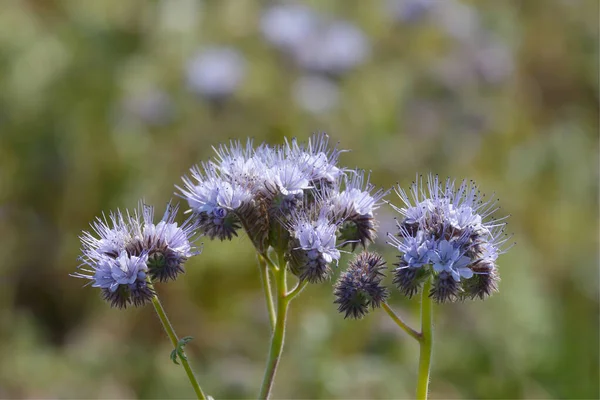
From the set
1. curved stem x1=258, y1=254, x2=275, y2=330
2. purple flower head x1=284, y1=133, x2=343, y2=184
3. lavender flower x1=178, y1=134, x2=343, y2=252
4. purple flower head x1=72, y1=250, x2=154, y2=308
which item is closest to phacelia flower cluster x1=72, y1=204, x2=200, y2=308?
purple flower head x1=72, y1=250, x2=154, y2=308

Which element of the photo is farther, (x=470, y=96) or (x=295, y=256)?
(x=470, y=96)

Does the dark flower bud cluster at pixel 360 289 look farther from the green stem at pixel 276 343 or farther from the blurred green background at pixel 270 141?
the blurred green background at pixel 270 141

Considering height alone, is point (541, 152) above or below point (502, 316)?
above

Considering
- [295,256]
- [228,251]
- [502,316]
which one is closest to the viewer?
[295,256]

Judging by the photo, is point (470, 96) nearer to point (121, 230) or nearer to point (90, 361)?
point (90, 361)

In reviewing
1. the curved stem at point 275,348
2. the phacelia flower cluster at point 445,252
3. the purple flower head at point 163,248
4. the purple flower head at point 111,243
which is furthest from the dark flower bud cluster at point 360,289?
the purple flower head at point 111,243

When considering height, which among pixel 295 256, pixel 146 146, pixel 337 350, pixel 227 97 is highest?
pixel 227 97

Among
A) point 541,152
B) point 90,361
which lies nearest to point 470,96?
point 541,152
